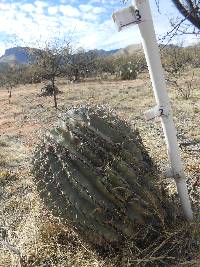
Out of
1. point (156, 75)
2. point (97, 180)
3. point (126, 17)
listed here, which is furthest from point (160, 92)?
point (97, 180)

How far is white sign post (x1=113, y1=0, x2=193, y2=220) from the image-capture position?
3.69m

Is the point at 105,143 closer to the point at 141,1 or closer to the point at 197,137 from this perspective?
the point at 141,1

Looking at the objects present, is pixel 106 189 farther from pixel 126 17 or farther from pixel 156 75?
pixel 126 17

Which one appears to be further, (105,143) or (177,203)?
(177,203)

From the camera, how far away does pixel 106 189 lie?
12.2 feet

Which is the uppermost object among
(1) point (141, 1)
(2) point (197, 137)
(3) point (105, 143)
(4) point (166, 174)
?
(1) point (141, 1)

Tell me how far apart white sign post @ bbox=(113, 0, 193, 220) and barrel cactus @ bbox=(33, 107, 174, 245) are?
0.67 feet

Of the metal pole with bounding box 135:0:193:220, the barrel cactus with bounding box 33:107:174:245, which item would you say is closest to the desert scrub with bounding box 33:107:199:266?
the barrel cactus with bounding box 33:107:174:245

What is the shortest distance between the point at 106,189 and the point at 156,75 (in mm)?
934

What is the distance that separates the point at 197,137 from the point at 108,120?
535cm

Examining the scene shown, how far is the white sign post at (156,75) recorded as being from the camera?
12.1 ft

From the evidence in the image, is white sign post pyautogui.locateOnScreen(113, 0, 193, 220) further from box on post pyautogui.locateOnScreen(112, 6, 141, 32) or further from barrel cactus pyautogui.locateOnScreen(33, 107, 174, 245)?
barrel cactus pyautogui.locateOnScreen(33, 107, 174, 245)

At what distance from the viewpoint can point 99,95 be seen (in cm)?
2202

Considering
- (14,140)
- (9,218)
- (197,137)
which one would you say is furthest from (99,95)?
(9,218)
